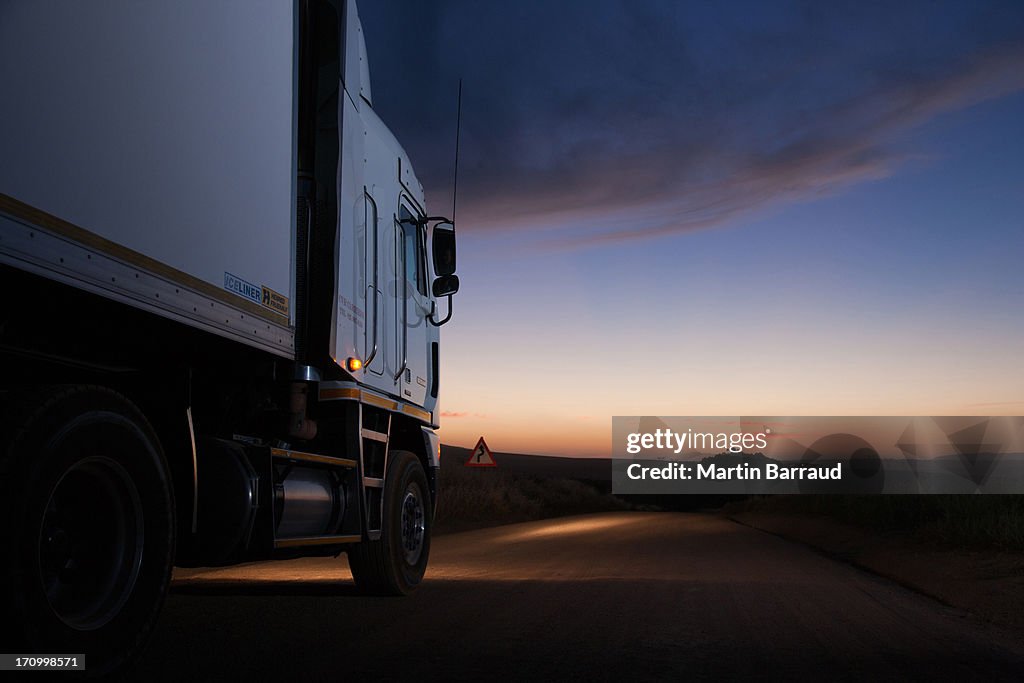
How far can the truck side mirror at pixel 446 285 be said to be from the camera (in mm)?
11195

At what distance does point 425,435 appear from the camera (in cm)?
1104

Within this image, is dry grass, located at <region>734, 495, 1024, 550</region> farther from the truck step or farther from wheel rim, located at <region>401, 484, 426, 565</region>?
the truck step

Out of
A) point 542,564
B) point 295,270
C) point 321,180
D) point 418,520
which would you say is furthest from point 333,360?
point 542,564

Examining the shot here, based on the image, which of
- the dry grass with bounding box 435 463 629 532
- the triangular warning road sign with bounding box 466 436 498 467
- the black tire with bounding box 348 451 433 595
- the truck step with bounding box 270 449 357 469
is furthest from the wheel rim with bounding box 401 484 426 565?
the triangular warning road sign with bounding box 466 436 498 467

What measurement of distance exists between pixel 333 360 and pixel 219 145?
239 cm

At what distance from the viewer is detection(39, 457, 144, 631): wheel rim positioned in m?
4.90

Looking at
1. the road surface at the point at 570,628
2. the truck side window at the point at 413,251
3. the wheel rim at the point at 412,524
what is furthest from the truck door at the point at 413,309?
the road surface at the point at 570,628

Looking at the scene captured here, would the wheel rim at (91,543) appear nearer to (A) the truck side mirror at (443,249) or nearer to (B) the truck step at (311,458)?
(B) the truck step at (311,458)

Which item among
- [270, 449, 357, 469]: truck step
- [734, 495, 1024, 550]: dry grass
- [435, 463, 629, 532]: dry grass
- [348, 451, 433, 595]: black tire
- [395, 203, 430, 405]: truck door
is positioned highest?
[395, 203, 430, 405]: truck door

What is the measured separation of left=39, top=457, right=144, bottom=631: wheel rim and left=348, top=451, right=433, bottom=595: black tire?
413cm

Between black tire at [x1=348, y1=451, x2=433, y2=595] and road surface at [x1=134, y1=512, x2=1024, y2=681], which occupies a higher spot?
black tire at [x1=348, y1=451, x2=433, y2=595]

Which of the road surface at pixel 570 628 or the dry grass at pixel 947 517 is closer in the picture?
the road surface at pixel 570 628

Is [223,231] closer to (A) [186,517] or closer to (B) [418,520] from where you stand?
(A) [186,517]

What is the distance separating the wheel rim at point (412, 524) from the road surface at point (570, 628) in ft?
1.37
